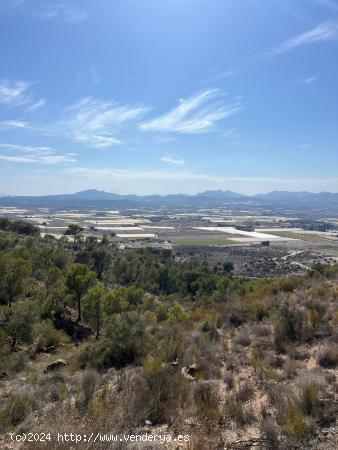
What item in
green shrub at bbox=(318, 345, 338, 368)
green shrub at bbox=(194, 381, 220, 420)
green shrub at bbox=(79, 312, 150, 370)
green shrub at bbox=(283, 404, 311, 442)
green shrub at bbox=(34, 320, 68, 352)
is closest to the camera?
green shrub at bbox=(283, 404, 311, 442)

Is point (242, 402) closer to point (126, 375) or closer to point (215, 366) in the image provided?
point (215, 366)

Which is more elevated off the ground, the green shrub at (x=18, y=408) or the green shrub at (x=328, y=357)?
→ the green shrub at (x=328, y=357)

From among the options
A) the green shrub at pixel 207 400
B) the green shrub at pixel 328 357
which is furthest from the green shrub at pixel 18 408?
the green shrub at pixel 328 357

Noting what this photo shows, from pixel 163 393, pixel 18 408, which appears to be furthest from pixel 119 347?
pixel 163 393

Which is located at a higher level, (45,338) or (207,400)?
(207,400)

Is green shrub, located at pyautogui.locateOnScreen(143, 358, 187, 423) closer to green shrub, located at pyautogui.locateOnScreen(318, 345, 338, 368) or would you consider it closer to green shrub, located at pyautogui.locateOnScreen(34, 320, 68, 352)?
green shrub, located at pyautogui.locateOnScreen(318, 345, 338, 368)

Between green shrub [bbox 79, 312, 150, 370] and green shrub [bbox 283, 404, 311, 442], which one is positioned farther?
green shrub [bbox 79, 312, 150, 370]

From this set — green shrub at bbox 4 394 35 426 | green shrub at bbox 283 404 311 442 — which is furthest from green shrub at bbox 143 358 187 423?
green shrub at bbox 4 394 35 426

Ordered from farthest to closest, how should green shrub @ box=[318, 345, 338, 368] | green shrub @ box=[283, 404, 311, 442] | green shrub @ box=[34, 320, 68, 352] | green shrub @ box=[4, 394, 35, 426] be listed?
green shrub @ box=[34, 320, 68, 352] < green shrub @ box=[318, 345, 338, 368] < green shrub @ box=[4, 394, 35, 426] < green shrub @ box=[283, 404, 311, 442]

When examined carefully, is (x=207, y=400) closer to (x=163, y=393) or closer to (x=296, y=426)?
(x=163, y=393)

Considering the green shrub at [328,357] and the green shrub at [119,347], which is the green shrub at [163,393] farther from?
the green shrub at [328,357]

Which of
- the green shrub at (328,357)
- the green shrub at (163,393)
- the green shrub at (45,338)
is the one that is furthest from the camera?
the green shrub at (45,338)
